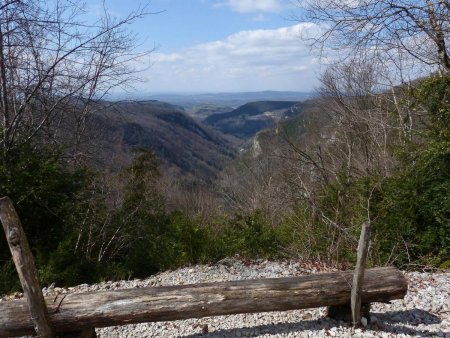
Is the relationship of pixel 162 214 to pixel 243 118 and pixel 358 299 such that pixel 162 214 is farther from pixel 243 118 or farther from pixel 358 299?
pixel 243 118

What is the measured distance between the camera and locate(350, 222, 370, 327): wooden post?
3771 millimetres

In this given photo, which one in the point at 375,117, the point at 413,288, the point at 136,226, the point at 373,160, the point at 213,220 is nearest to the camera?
the point at 413,288

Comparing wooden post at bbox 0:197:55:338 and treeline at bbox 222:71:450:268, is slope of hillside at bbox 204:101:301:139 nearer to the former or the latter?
treeline at bbox 222:71:450:268

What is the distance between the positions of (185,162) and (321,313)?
51.1 meters

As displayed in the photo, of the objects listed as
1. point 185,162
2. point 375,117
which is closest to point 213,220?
point 375,117

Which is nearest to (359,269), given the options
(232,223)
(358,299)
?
(358,299)

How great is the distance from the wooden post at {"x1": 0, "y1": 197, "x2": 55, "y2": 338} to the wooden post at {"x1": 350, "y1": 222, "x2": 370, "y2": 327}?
2894 mm

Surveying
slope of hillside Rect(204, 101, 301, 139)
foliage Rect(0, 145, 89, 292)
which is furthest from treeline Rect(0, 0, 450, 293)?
slope of hillside Rect(204, 101, 301, 139)

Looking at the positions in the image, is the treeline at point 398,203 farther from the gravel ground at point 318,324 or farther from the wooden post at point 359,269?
the wooden post at point 359,269

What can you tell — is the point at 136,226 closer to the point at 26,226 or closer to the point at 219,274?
the point at 26,226

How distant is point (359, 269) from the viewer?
3.80 metres

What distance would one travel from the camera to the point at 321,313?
168 inches

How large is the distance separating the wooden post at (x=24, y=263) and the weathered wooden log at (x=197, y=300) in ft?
0.44

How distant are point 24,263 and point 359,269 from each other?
3.05m
